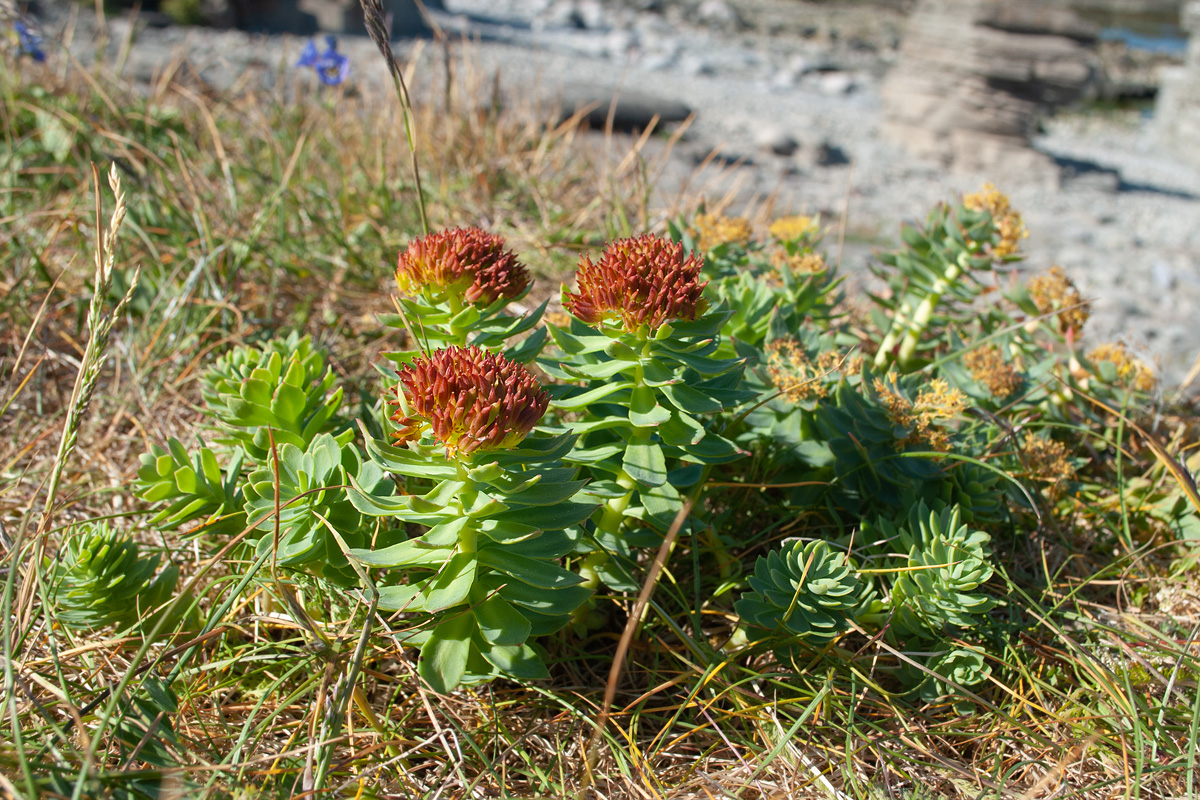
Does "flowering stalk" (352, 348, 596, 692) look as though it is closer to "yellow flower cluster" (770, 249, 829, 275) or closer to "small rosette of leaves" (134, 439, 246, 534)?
"small rosette of leaves" (134, 439, 246, 534)

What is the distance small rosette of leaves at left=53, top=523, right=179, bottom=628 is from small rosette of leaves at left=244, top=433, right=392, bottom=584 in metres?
0.29

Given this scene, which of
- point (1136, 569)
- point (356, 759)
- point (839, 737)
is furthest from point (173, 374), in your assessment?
point (1136, 569)

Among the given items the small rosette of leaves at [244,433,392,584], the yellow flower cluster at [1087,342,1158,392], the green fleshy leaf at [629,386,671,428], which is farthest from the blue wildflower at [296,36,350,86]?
the yellow flower cluster at [1087,342,1158,392]

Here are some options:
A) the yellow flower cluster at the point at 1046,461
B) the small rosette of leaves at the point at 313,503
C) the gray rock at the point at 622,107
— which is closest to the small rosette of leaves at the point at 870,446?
the yellow flower cluster at the point at 1046,461

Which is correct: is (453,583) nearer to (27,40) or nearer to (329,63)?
(329,63)

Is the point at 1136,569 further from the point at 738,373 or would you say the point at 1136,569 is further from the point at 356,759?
the point at 356,759

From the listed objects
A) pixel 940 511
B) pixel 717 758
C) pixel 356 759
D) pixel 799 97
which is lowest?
pixel 717 758

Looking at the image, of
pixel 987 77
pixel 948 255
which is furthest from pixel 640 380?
pixel 987 77

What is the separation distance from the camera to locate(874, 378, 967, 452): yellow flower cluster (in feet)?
6.64

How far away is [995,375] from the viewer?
2383mm

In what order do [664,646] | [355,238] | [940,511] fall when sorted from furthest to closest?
[355,238]
[940,511]
[664,646]

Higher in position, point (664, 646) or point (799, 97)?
point (799, 97)

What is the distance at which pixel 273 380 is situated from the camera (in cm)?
195

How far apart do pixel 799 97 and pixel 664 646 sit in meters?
13.8
